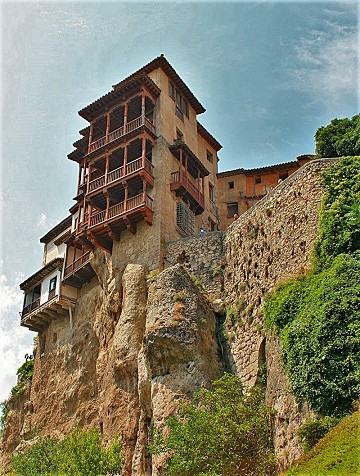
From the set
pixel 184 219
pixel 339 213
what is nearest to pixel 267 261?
pixel 339 213

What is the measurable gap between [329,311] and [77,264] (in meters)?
23.5

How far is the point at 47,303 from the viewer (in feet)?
142

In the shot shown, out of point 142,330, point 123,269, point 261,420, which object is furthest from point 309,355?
point 123,269

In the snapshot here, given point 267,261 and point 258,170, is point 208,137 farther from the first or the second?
point 267,261

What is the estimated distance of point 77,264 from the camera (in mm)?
41406

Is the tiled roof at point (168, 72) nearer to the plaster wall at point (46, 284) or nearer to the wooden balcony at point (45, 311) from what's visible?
the plaster wall at point (46, 284)

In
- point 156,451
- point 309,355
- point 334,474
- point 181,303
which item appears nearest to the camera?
point 334,474

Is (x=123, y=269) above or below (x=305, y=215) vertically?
above

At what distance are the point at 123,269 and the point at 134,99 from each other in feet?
38.5

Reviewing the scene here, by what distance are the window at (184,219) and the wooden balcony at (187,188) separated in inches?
30.5

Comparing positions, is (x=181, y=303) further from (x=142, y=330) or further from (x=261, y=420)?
(x=261, y=420)

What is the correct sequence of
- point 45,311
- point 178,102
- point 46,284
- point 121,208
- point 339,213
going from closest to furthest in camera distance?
point 339,213, point 121,208, point 178,102, point 45,311, point 46,284

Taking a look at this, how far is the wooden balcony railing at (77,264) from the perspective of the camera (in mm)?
40531

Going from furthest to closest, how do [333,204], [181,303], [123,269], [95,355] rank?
[95,355] → [123,269] → [181,303] → [333,204]
